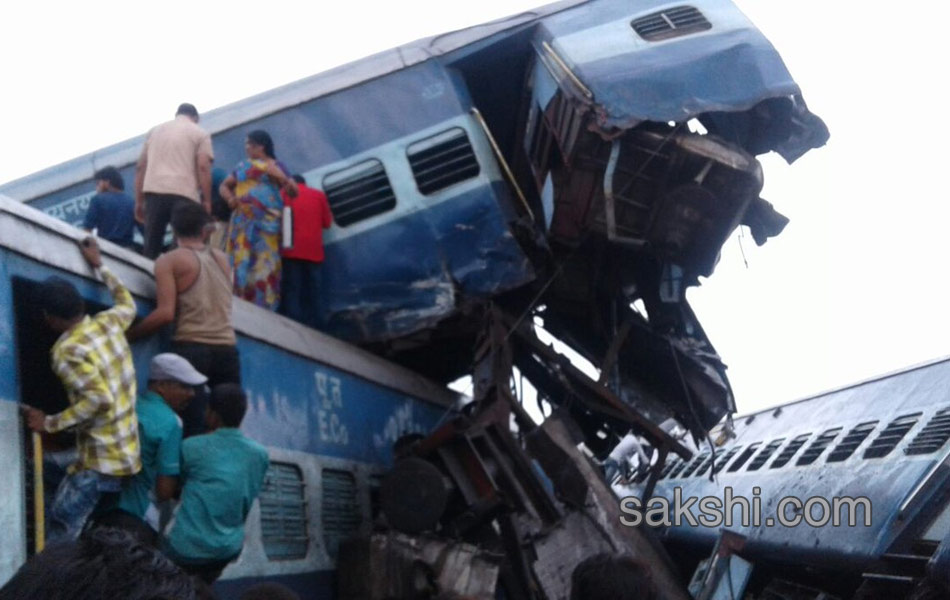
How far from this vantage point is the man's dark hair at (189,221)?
7.06 meters

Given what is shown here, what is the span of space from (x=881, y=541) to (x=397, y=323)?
5.10m

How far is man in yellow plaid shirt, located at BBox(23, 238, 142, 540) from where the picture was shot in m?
5.03

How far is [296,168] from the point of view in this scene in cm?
1121

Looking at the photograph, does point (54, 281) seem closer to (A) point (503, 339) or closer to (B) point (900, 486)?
(B) point (900, 486)

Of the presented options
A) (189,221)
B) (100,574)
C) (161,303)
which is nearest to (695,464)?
(189,221)

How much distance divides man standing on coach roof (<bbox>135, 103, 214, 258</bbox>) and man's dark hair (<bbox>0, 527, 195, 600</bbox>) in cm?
744

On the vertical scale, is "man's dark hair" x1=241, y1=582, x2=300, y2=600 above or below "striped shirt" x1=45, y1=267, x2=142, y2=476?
below

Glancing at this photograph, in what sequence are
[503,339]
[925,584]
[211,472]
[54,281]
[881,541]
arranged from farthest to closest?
[503,339]
[881,541]
[925,584]
[211,472]
[54,281]

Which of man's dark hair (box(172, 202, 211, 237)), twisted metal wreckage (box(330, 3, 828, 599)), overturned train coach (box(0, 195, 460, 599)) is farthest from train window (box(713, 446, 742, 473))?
man's dark hair (box(172, 202, 211, 237))

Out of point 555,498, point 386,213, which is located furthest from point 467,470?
point 386,213

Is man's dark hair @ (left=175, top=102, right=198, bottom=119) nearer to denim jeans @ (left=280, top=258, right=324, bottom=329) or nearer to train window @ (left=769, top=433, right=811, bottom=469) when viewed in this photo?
denim jeans @ (left=280, top=258, right=324, bottom=329)

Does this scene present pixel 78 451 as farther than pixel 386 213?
No

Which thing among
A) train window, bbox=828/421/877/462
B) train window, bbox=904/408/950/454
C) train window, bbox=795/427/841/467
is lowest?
train window, bbox=795/427/841/467

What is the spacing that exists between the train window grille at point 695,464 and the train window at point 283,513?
6410 mm
